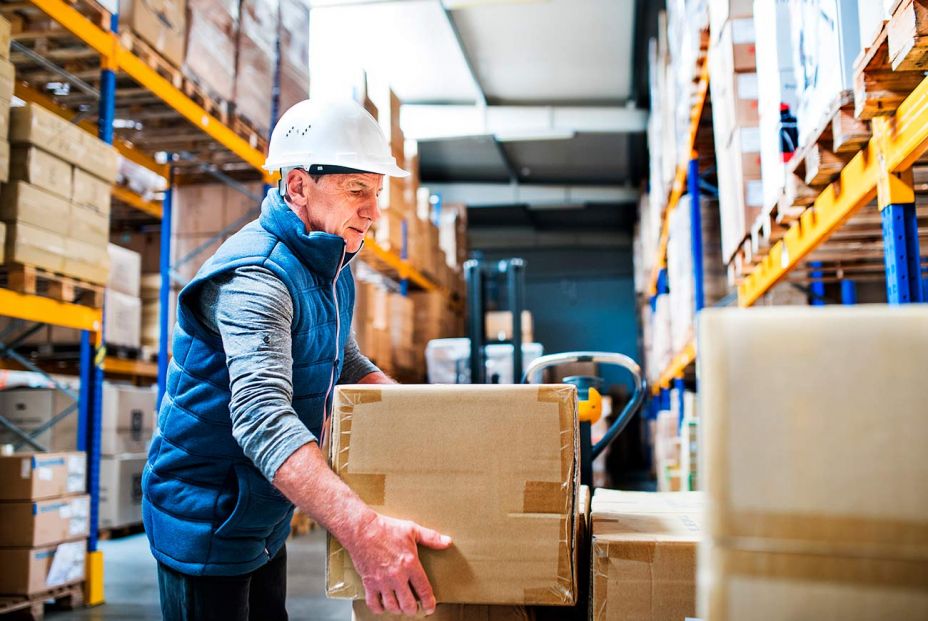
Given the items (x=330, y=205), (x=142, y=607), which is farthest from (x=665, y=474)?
(x=330, y=205)

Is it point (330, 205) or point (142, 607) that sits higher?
point (330, 205)

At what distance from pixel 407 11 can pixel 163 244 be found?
180 inches

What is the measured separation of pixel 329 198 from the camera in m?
1.99


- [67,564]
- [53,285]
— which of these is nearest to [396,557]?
[53,285]

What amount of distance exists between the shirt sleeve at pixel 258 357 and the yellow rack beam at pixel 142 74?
141 inches

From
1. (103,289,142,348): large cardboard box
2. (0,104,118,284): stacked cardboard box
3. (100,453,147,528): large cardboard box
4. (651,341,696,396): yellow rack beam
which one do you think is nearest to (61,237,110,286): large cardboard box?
(0,104,118,284): stacked cardboard box

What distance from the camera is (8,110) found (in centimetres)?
443

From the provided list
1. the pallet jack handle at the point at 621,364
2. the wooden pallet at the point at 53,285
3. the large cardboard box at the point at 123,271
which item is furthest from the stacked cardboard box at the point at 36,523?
the pallet jack handle at the point at 621,364

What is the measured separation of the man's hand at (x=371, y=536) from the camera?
1455 millimetres

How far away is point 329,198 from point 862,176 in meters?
1.85

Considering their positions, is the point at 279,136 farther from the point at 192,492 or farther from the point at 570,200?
the point at 570,200

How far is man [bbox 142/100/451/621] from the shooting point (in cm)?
A: 148

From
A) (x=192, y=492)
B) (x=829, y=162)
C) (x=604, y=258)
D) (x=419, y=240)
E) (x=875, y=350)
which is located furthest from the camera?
(x=604, y=258)

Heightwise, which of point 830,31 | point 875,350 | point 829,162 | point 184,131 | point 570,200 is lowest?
point 875,350
